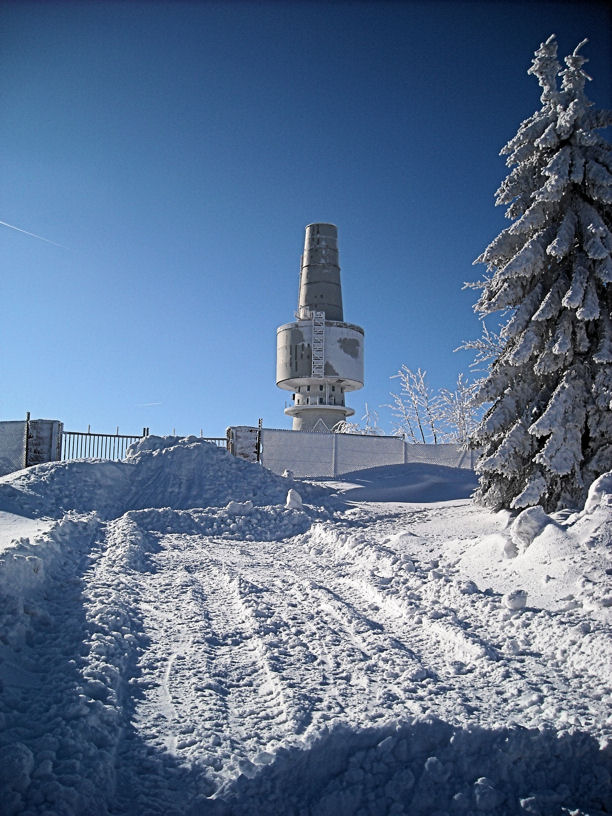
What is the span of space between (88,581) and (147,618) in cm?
154

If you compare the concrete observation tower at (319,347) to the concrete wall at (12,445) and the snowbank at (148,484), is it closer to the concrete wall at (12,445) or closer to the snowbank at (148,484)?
the concrete wall at (12,445)

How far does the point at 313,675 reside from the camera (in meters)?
4.66

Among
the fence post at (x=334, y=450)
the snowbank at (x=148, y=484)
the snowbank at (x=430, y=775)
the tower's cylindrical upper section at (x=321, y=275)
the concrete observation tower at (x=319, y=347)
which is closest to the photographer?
the snowbank at (x=430, y=775)

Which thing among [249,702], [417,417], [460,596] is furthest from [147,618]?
[417,417]

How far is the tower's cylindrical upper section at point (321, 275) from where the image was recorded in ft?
113

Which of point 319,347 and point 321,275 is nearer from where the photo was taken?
point 319,347

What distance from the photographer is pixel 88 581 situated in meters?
7.17

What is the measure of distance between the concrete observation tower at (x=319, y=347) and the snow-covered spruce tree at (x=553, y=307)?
21476 mm

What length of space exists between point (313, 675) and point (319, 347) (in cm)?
2898

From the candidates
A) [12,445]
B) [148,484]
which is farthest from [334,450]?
[12,445]

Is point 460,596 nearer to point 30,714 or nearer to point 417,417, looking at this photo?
point 30,714

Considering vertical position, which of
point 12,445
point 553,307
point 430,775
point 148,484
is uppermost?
point 553,307

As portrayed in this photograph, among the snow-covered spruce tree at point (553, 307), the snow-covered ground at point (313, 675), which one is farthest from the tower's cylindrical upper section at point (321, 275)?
the snow-covered ground at point (313, 675)

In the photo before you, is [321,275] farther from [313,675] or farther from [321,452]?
[313,675]
